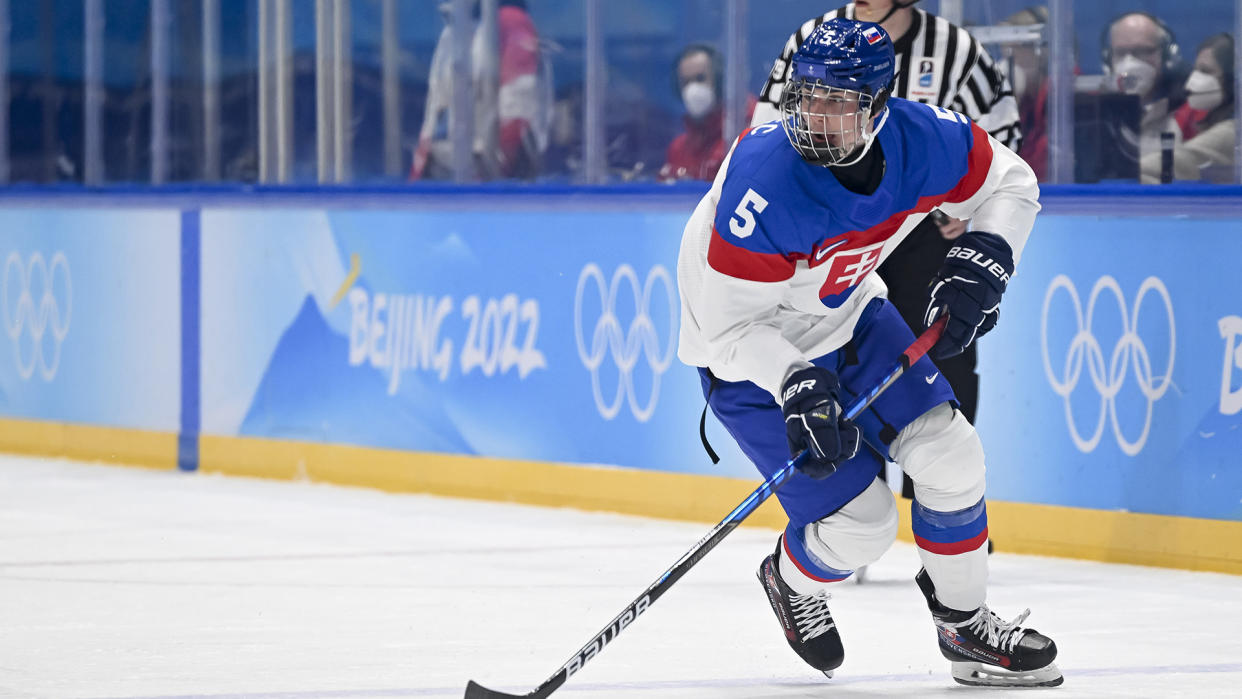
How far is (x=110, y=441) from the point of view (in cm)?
809

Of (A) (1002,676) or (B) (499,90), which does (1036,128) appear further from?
(A) (1002,676)

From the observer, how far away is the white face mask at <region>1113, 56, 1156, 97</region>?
227 inches

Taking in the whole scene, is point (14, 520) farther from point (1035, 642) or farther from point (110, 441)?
point (1035, 642)

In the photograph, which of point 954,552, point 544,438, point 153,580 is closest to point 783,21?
point 544,438

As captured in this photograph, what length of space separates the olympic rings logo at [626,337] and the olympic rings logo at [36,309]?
2566 millimetres

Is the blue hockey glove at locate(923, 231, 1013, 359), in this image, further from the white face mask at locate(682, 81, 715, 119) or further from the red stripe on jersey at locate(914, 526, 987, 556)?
the white face mask at locate(682, 81, 715, 119)

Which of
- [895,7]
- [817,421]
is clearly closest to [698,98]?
[895,7]

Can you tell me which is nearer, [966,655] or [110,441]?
[966,655]

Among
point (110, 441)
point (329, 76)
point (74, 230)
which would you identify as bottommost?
point (110, 441)

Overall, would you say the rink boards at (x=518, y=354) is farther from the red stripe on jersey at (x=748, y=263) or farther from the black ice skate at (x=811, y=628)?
the red stripe on jersey at (x=748, y=263)

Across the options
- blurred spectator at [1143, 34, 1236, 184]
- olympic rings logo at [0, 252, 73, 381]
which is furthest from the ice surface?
olympic rings logo at [0, 252, 73, 381]

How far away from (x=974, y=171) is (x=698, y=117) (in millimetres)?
2974

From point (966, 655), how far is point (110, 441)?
496 cm

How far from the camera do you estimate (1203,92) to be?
18.5 ft
